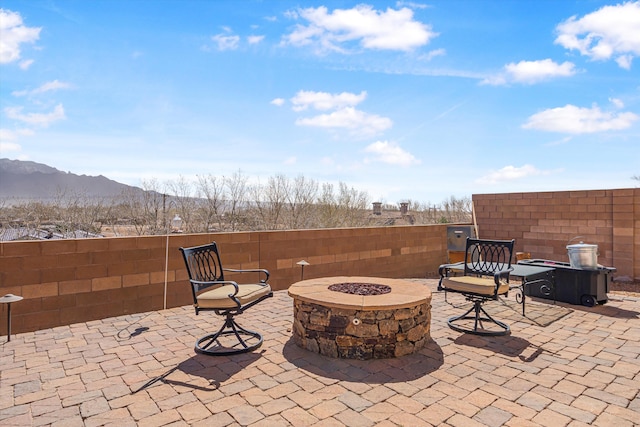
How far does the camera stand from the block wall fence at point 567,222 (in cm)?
711

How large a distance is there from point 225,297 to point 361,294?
1.27 m

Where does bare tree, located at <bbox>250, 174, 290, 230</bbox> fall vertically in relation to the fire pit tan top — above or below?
above

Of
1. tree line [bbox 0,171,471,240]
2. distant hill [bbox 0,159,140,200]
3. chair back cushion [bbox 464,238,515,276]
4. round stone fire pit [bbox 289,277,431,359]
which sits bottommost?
round stone fire pit [bbox 289,277,431,359]

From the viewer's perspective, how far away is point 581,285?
5.04 m

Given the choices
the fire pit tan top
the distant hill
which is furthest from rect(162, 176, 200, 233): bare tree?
the fire pit tan top

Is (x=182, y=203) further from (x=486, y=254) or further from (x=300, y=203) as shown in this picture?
(x=486, y=254)

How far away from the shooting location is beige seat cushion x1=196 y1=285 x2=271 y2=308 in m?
3.15

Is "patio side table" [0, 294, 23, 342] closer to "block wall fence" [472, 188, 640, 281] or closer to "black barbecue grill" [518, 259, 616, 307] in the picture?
"black barbecue grill" [518, 259, 616, 307]

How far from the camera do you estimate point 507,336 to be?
3.74m

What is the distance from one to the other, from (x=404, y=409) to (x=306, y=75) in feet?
25.1

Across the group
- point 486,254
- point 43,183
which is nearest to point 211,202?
point 43,183

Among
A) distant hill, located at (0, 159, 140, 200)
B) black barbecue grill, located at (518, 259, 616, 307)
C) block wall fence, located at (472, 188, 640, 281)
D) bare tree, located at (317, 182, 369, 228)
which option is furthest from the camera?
bare tree, located at (317, 182, 369, 228)

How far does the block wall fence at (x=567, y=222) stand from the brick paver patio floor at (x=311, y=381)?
13.2 feet

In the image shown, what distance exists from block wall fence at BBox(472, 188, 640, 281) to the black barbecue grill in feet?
9.02
